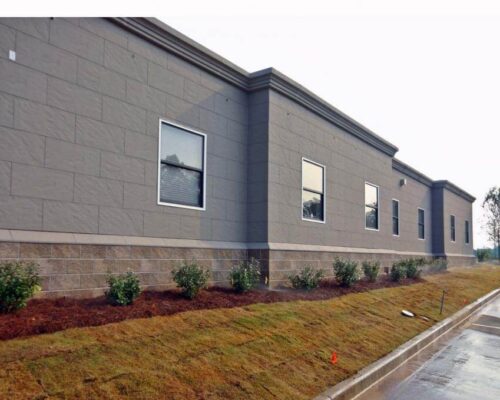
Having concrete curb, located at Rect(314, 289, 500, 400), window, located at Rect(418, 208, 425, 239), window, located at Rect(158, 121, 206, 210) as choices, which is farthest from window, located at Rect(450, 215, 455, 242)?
window, located at Rect(158, 121, 206, 210)

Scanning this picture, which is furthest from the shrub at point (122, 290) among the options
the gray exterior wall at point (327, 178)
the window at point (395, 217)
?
the window at point (395, 217)

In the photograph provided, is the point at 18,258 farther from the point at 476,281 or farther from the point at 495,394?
the point at 476,281

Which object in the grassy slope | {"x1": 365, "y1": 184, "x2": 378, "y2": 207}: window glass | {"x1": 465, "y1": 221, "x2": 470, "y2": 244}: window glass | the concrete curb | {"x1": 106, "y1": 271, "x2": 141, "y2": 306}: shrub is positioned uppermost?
{"x1": 365, "y1": 184, "x2": 378, "y2": 207}: window glass

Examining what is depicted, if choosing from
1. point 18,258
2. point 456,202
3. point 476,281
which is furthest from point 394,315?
point 456,202

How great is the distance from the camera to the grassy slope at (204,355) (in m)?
4.42

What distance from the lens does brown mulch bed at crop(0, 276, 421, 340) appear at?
5.46 metres

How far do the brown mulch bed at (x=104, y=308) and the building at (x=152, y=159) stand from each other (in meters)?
0.47

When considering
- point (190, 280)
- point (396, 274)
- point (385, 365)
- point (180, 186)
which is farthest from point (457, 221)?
point (190, 280)

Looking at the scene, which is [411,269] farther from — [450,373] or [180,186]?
[180,186]

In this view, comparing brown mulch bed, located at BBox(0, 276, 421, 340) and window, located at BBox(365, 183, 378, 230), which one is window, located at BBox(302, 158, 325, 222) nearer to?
brown mulch bed, located at BBox(0, 276, 421, 340)

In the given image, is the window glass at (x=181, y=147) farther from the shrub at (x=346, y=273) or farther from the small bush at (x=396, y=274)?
the small bush at (x=396, y=274)

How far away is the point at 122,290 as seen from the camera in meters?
6.96

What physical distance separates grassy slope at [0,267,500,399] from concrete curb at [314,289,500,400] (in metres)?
0.15

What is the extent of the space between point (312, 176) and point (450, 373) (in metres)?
6.97
